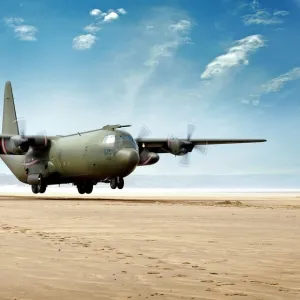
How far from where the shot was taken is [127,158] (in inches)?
1495

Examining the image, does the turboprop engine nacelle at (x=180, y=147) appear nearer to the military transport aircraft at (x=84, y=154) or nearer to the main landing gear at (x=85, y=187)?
the military transport aircraft at (x=84, y=154)

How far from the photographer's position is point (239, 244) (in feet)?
36.6

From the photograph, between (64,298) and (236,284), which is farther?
(236,284)

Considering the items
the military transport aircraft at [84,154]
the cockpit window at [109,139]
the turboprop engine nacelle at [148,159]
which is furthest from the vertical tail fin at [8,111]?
the cockpit window at [109,139]

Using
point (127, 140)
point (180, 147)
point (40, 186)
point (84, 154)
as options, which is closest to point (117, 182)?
point (84, 154)

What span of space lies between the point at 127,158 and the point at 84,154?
5021 mm

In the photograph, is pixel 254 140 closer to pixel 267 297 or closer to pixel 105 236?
pixel 105 236

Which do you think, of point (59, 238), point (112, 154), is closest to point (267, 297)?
point (59, 238)

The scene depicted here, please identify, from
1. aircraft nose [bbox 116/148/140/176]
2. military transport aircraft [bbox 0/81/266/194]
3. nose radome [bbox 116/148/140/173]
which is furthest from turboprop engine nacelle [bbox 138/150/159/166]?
nose radome [bbox 116/148/140/173]

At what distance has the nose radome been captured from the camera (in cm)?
3800

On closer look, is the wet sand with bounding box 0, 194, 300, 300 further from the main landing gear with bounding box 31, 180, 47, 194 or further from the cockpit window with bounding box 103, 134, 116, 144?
the main landing gear with bounding box 31, 180, 47, 194

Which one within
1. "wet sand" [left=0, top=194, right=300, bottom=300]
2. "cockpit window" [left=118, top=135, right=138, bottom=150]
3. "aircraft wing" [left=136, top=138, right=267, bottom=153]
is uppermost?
"aircraft wing" [left=136, top=138, right=267, bottom=153]

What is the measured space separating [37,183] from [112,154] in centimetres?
1025

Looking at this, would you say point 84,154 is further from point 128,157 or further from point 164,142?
point 164,142
